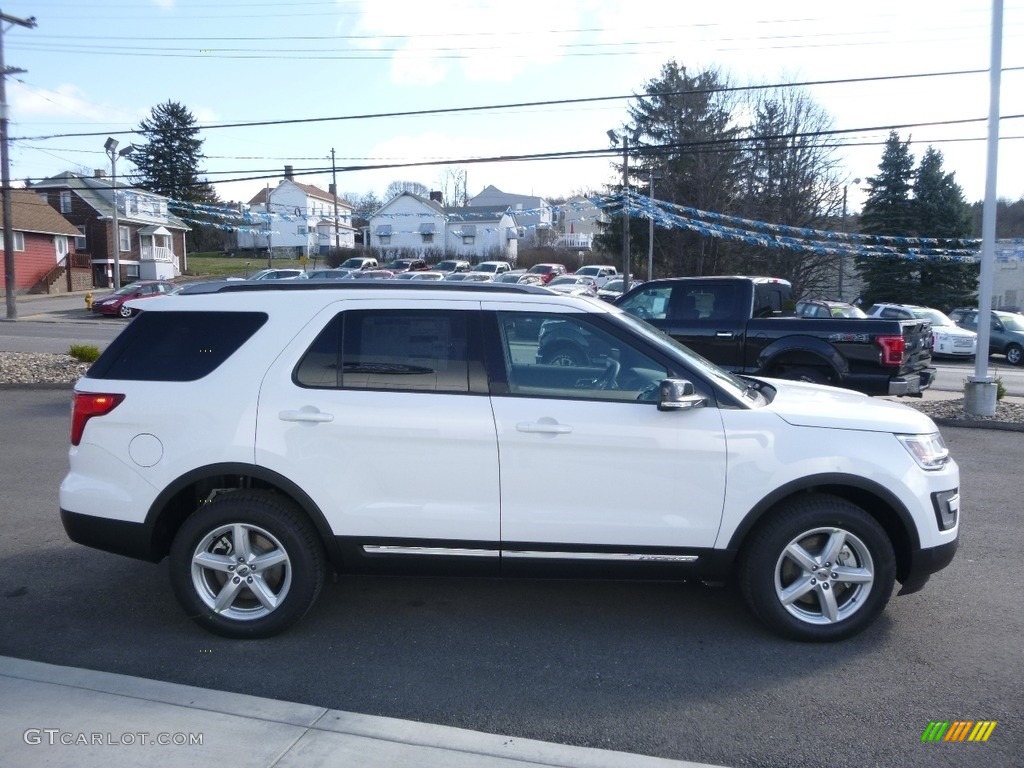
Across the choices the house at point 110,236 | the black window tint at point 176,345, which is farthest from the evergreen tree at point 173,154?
the black window tint at point 176,345

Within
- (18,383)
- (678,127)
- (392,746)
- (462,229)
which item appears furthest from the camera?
(462,229)

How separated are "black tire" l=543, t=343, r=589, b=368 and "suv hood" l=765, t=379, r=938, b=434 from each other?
1043mm

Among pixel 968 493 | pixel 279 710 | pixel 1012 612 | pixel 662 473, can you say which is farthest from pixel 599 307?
pixel 968 493

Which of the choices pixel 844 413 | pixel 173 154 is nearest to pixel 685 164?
pixel 173 154

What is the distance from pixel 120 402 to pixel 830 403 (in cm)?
394

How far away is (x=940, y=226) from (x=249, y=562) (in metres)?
43.1

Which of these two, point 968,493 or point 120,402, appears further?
point 968,493

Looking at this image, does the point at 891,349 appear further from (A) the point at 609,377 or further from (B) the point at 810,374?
(A) the point at 609,377

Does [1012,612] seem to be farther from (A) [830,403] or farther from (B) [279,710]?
(B) [279,710]

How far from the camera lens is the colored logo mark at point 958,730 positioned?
3.74 m

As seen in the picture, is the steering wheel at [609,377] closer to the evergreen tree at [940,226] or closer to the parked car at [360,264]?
the evergreen tree at [940,226]

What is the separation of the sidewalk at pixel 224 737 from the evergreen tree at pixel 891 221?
4171 cm

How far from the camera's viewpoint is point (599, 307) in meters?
4.87

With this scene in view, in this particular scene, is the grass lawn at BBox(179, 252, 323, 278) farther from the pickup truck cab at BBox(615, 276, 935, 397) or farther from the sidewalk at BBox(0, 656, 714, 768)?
the sidewalk at BBox(0, 656, 714, 768)
